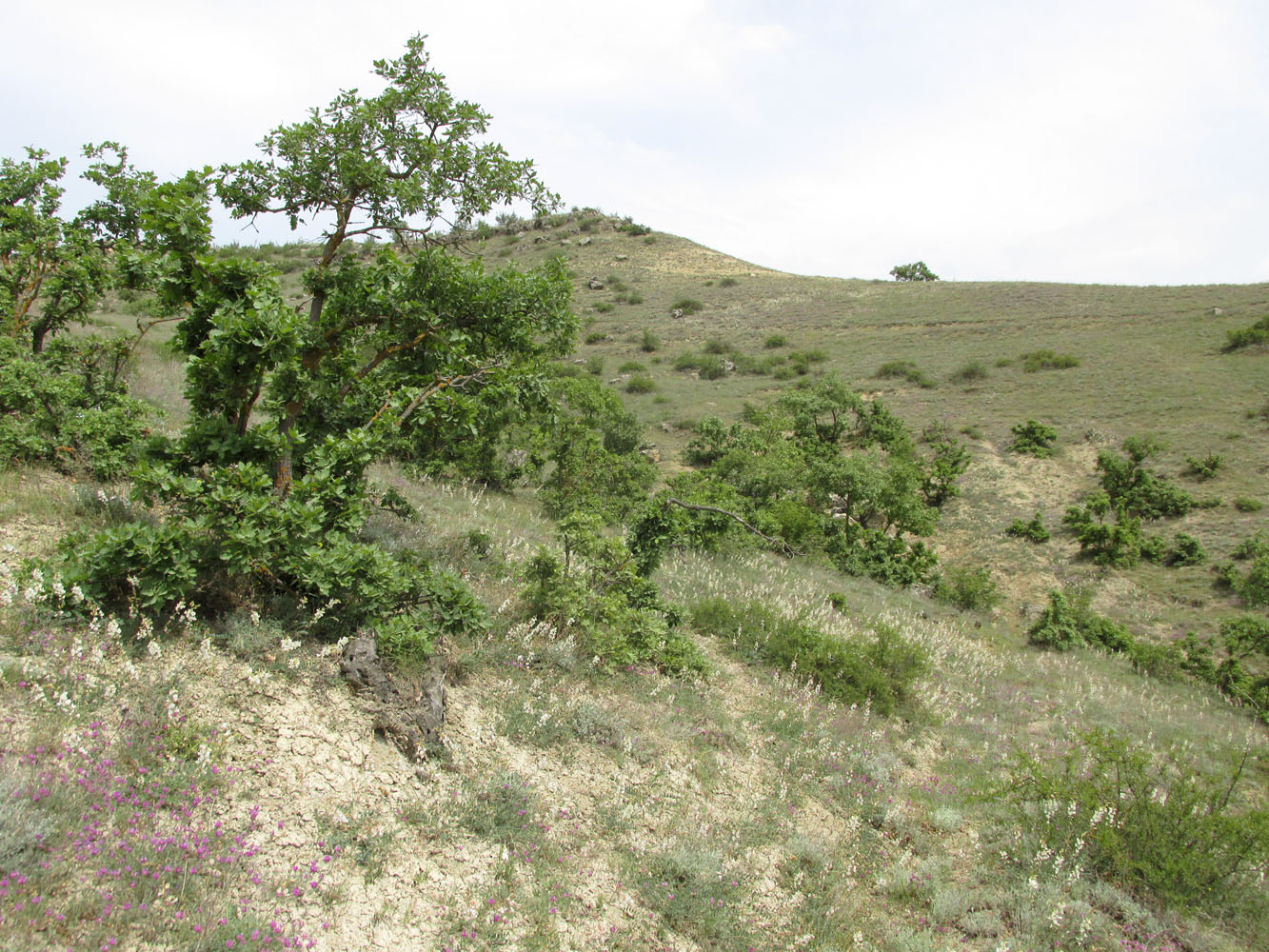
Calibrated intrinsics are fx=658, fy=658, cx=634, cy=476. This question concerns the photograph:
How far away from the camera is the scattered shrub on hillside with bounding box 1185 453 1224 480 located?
72.1ft

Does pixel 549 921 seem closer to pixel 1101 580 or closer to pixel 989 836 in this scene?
pixel 989 836

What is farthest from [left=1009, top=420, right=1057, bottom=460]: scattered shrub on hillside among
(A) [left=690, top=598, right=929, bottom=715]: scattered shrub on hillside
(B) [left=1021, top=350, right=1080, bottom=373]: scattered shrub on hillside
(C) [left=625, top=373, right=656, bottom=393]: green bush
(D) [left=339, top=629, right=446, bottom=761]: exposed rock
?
(D) [left=339, top=629, right=446, bottom=761]: exposed rock

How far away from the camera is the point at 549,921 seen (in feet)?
11.2

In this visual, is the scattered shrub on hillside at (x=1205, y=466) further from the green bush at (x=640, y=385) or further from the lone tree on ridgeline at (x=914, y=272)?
the lone tree on ridgeline at (x=914, y=272)

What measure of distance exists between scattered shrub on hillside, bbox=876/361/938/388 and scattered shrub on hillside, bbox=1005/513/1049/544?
41.3 feet

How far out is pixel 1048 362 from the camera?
32281 millimetres

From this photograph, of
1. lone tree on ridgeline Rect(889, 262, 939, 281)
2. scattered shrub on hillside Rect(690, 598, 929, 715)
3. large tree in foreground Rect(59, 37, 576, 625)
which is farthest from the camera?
lone tree on ridgeline Rect(889, 262, 939, 281)

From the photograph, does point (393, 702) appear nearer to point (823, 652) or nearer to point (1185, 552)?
point (823, 652)

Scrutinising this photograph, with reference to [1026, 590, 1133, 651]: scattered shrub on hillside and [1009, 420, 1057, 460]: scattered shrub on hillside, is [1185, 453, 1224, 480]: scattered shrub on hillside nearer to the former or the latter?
[1009, 420, 1057, 460]: scattered shrub on hillside

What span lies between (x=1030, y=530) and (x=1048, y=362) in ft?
51.4

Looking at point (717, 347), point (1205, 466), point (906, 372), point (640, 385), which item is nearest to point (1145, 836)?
point (1205, 466)

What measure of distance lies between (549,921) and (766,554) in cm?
1127

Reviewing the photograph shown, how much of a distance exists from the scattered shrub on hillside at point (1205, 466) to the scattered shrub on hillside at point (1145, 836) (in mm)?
21925

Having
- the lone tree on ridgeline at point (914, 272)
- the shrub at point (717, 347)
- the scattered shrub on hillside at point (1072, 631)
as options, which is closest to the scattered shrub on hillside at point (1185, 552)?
the scattered shrub on hillside at point (1072, 631)
